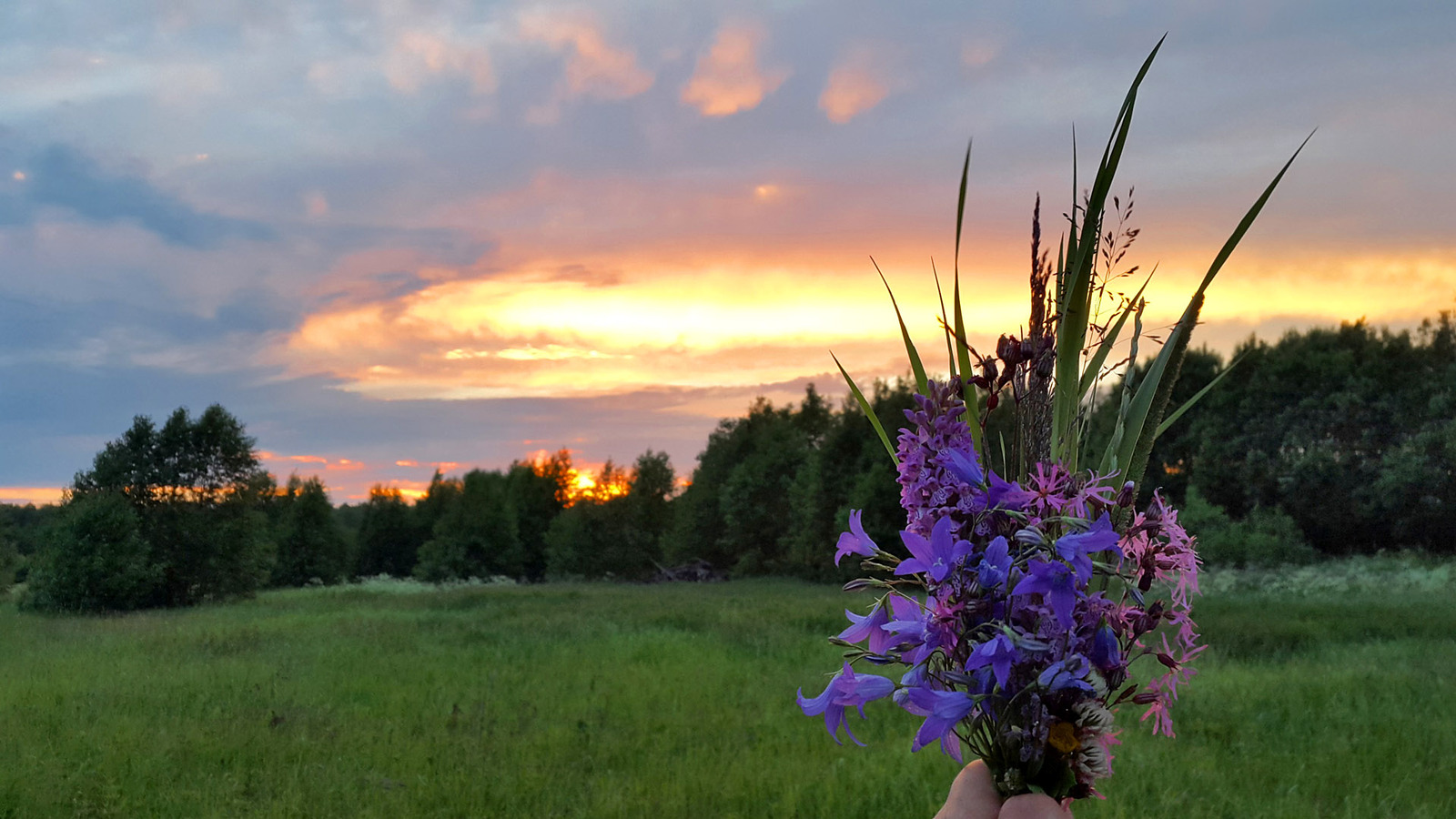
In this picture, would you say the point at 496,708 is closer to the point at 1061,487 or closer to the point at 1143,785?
the point at 1143,785

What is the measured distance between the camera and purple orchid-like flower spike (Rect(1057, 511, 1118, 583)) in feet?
5.12

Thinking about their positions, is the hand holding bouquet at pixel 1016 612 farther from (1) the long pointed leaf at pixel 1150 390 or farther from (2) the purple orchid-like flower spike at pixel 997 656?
(1) the long pointed leaf at pixel 1150 390

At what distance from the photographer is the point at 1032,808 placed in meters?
1.70

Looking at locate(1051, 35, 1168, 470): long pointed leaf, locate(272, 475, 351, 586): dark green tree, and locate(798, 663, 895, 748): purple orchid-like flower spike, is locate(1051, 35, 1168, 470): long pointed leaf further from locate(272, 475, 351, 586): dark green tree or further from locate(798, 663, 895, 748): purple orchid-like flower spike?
locate(272, 475, 351, 586): dark green tree

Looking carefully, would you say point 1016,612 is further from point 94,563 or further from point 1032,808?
point 94,563

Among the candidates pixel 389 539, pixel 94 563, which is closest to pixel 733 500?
pixel 389 539

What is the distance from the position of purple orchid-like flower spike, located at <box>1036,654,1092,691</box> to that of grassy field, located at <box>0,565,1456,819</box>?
4.82 meters

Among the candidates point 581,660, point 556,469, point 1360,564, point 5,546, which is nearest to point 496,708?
point 581,660

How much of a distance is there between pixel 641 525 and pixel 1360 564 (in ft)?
102

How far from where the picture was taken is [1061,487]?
175cm

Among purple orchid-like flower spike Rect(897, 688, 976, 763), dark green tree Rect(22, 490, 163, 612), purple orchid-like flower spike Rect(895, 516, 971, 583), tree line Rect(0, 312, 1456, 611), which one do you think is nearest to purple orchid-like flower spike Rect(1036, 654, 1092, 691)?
purple orchid-like flower spike Rect(897, 688, 976, 763)

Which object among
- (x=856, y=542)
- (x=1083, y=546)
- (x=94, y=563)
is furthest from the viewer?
(x=94, y=563)

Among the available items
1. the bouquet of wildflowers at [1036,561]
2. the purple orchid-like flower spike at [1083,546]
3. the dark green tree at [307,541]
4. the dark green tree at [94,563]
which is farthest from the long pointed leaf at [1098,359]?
the dark green tree at [307,541]

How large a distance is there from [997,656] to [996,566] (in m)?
0.16
